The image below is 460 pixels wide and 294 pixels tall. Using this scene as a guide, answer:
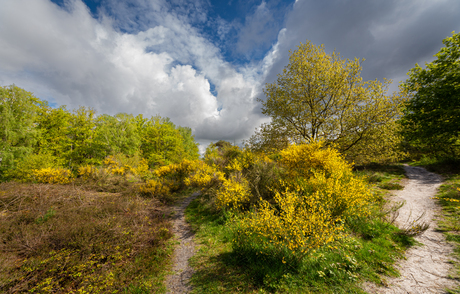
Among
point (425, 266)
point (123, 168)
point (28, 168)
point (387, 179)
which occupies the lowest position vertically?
point (425, 266)

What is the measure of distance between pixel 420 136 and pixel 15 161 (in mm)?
34228

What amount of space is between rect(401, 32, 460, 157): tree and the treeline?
22.3 meters

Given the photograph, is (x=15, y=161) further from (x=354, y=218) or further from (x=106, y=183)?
(x=354, y=218)

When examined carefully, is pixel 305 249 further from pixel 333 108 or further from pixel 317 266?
pixel 333 108

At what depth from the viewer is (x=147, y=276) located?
4289 mm

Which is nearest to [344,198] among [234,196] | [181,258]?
[234,196]

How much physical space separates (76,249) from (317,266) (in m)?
6.70

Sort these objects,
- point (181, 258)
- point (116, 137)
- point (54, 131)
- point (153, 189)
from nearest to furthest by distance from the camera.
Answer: point (181, 258)
point (153, 189)
point (54, 131)
point (116, 137)

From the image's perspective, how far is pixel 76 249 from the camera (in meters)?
4.28

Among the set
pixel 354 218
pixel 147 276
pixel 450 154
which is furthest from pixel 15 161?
pixel 450 154

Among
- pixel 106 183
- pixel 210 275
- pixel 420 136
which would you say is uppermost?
pixel 420 136

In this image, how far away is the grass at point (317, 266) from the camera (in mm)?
3398

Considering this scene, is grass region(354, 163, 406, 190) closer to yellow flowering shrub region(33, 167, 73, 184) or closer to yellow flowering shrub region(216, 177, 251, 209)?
yellow flowering shrub region(216, 177, 251, 209)

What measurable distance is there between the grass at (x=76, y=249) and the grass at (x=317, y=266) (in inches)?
Answer: 57.5
